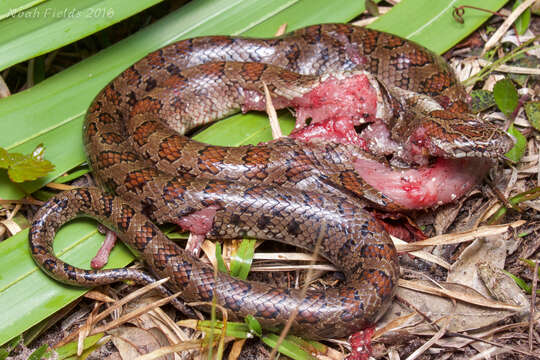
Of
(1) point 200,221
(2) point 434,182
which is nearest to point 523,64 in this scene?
(2) point 434,182

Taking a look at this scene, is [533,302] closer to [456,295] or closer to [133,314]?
[456,295]

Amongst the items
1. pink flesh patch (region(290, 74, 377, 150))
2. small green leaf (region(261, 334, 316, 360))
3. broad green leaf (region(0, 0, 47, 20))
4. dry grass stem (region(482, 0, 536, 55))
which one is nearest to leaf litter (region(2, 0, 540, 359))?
small green leaf (region(261, 334, 316, 360))

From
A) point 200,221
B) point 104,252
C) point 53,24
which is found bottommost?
point 104,252

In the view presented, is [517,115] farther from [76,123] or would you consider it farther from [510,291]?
[76,123]

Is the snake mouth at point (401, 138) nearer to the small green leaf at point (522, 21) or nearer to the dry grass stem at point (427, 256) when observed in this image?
the dry grass stem at point (427, 256)

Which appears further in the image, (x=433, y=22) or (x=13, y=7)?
(x=433, y=22)

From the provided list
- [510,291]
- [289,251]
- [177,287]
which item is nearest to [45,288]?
[177,287]

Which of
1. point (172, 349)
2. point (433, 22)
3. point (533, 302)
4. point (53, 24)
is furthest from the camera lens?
point (433, 22)
